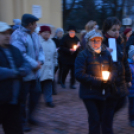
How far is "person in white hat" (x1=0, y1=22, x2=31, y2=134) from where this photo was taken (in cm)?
229

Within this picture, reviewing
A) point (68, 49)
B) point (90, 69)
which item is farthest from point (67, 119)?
point (68, 49)

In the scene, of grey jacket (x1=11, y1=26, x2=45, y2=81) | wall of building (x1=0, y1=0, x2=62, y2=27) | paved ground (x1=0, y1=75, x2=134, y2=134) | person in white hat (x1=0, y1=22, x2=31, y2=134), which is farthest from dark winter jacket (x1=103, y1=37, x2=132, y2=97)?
wall of building (x1=0, y1=0, x2=62, y2=27)

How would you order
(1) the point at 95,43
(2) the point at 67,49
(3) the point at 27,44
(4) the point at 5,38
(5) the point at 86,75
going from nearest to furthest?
(4) the point at 5,38 → (5) the point at 86,75 → (1) the point at 95,43 → (3) the point at 27,44 → (2) the point at 67,49

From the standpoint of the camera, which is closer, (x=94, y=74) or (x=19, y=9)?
(x=94, y=74)

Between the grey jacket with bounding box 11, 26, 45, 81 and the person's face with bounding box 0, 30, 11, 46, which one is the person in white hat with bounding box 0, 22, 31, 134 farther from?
the grey jacket with bounding box 11, 26, 45, 81

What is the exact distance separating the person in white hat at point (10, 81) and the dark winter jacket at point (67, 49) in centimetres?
377

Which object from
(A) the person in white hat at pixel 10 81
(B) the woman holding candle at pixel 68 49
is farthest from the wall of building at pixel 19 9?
(A) the person in white hat at pixel 10 81

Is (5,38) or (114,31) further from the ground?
(114,31)

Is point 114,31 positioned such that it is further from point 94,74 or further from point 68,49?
point 68,49

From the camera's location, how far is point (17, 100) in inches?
97.8

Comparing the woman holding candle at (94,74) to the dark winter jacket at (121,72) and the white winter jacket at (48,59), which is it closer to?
the dark winter jacket at (121,72)

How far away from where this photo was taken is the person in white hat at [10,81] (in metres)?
2.29

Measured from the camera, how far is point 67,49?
20.5ft

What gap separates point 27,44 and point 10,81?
3.98 feet
